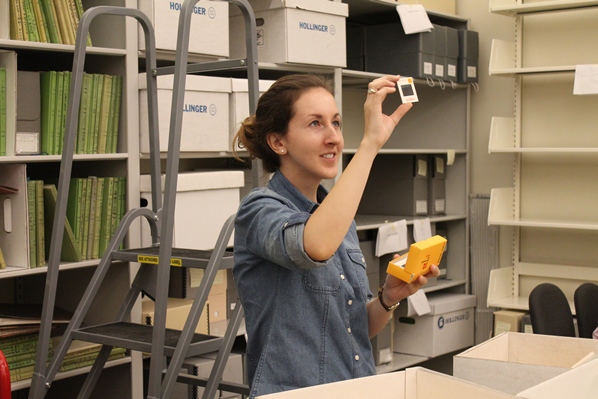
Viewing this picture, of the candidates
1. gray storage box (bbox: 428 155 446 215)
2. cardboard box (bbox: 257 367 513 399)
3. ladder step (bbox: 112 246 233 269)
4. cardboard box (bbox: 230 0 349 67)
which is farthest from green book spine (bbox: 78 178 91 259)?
gray storage box (bbox: 428 155 446 215)

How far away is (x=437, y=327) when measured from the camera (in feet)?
13.2

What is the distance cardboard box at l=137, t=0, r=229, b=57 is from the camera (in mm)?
2660

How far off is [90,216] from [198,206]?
0.38 meters

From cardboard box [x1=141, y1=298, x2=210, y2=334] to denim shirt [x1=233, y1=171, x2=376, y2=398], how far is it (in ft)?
4.69

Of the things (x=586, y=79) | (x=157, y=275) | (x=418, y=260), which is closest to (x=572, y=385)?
(x=418, y=260)

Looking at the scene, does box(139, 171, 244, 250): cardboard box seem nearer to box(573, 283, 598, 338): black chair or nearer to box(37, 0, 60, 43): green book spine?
box(37, 0, 60, 43): green book spine

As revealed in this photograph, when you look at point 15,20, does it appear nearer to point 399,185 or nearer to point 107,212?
point 107,212

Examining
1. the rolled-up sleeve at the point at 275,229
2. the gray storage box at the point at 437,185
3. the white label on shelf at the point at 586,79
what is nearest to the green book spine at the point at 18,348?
the rolled-up sleeve at the point at 275,229

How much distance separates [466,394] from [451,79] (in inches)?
127

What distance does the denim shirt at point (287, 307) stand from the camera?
137 cm

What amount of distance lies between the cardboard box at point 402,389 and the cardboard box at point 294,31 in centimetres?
212

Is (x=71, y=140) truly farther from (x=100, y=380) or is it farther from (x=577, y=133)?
(x=577, y=133)

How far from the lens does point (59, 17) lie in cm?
258

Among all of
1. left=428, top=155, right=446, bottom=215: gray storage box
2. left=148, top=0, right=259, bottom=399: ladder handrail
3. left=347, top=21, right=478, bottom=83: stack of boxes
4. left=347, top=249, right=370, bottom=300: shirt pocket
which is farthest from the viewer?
left=428, top=155, right=446, bottom=215: gray storage box
